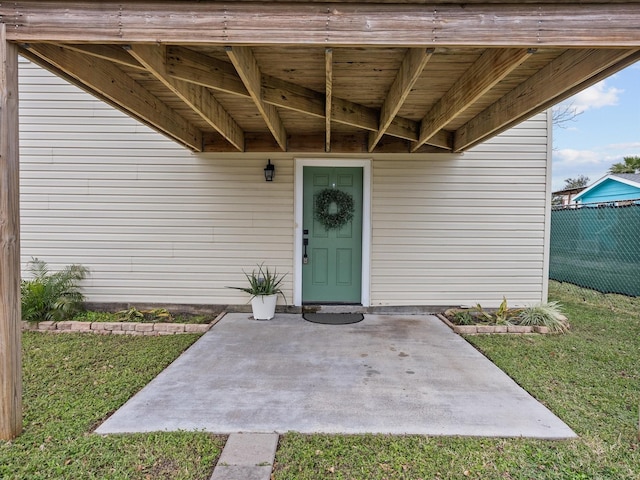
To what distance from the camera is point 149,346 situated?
139 inches

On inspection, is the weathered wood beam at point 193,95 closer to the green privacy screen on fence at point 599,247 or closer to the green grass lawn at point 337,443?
the green grass lawn at point 337,443

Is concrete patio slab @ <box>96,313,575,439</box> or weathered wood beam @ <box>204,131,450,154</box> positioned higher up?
weathered wood beam @ <box>204,131,450,154</box>

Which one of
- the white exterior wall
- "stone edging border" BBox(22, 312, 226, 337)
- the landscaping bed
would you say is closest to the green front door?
the white exterior wall

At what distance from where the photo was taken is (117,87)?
9.23 feet

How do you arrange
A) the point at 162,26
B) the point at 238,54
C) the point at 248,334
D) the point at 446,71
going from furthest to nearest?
the point at 248,334 < the point at 446,71 < the point at 238,54 < the point at 162,26

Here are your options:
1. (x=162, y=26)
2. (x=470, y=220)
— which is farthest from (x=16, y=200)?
(x=470, y=220)

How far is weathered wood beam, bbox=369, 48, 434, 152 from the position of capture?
7.09 feet

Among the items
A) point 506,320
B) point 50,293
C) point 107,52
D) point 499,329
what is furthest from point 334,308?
point 107,52

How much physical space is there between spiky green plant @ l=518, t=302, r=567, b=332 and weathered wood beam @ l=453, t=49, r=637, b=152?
2198 millimetres

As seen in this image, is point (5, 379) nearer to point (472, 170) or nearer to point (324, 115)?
point (324, 115)

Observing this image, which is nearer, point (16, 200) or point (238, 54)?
point (16, 200)

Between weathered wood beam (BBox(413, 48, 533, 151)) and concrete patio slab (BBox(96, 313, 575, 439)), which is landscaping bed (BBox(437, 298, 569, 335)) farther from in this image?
weathered wood beam (BBox(413, 48, 533, 151))

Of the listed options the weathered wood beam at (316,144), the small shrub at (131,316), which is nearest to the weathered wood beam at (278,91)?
the weathered wood beam at (316,144)

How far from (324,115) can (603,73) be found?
207cm
